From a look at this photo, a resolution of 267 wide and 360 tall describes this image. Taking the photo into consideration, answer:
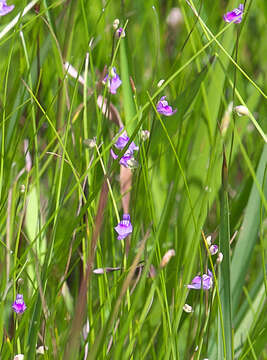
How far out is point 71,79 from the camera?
4.72 feet

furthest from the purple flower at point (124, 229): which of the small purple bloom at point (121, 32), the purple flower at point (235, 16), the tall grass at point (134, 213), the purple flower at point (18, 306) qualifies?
the purple flower at point (235, 16)

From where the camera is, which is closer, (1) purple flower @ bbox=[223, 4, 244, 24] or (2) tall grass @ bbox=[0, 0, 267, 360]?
(2) tall grass @ bbox=[0, 0, 267, 360]

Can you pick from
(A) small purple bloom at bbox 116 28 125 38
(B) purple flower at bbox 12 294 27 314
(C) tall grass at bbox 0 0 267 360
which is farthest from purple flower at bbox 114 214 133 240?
(A) small purple bloom at bbox 116 28 125 38

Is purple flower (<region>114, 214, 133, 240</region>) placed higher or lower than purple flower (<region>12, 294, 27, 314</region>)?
higher

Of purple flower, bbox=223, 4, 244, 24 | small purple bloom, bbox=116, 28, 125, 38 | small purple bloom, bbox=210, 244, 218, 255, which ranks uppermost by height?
purple flower, bbox=223, 4, 244, 24

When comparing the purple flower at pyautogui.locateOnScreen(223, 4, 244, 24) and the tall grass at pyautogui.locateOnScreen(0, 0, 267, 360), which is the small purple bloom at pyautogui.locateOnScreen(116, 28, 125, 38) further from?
the purple flower at pyautogui.locateOnScreen(223, 4, 244, 24)

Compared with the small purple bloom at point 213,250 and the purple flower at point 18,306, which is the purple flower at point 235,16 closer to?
the small purple bloom at point 213,250

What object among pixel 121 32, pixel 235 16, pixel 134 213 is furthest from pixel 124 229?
pixel 235 16

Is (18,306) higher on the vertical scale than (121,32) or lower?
lower

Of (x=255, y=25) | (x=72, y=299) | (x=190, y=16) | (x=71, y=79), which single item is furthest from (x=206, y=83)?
(x=255, y=25)

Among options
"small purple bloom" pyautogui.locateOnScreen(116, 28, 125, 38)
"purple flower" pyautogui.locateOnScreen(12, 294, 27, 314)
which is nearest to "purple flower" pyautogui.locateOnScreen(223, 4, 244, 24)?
"small purple bloom" pyautogui.locateOnScreen(116, 28, 125, 38)

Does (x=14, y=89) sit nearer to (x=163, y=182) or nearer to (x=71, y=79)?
(x=71, y=79)

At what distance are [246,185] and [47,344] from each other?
499 millimetres

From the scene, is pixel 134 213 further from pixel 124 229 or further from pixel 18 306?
pixel 18 306
